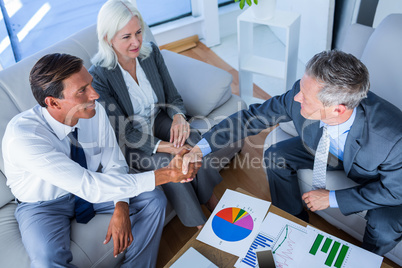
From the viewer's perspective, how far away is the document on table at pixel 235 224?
1332mm

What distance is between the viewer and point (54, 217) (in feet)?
4.89

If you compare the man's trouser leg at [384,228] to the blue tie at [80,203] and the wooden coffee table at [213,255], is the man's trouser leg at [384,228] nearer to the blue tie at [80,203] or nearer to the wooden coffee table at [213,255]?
the wooden coffee table at [213,255]

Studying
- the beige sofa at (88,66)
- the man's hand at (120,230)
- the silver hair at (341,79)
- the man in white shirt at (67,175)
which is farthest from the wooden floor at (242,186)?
the silver hair at (341,79)

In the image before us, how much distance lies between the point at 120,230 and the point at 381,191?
1054 mm

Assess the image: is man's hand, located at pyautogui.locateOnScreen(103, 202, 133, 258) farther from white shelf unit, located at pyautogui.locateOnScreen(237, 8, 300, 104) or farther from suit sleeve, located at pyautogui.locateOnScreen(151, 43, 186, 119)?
white shelf unit, located at pyautogui.locateOnScreen(237, 8, 300, 104)

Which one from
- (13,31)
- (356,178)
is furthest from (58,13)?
(356,178)

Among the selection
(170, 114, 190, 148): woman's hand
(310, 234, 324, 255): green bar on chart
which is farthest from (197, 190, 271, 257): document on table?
(170, 114, 190, 148): woman's hand

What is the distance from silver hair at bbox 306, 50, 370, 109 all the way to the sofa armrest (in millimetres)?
609

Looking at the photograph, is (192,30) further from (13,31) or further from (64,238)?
(64,238)

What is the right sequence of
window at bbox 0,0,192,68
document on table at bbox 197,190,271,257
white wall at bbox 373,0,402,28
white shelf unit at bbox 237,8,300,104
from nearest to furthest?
document on table at bbox 197,190,271,257, white wall at bbox 373,0,402,28, white shelf unit at bbox 237,8,300,104, window at bbox 0,0,192,68

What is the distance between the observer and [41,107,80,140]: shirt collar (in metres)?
1.46

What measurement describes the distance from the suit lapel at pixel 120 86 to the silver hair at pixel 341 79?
3.01 feet

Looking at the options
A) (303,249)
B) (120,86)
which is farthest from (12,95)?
(303,249)

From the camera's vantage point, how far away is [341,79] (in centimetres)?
128
